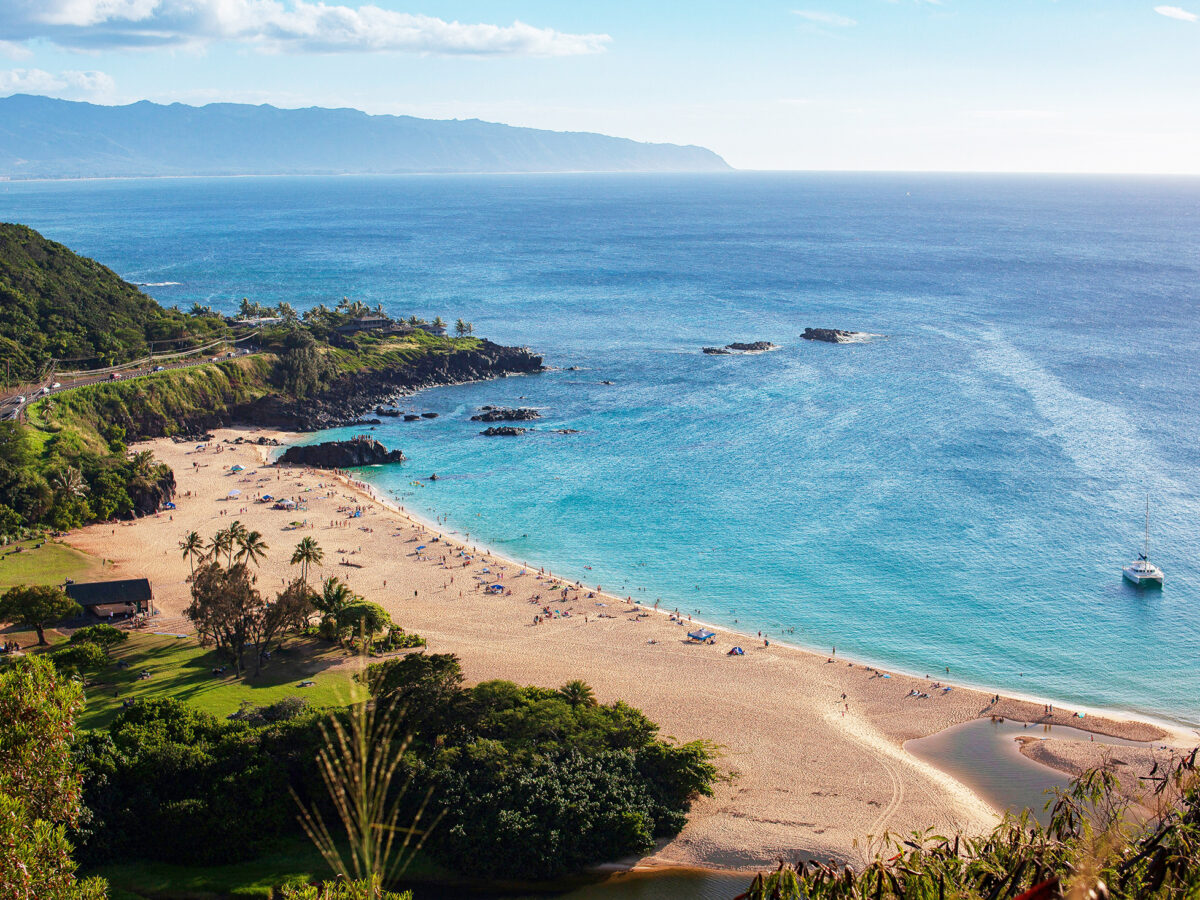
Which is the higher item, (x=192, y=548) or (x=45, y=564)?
(x=192, y=548)

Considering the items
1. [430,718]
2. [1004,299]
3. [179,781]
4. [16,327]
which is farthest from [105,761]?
[1004,299]

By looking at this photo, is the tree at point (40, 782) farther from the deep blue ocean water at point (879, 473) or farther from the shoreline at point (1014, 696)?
the deep blue ocean water at point (879, 473)

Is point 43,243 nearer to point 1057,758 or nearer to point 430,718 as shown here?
point 430,718

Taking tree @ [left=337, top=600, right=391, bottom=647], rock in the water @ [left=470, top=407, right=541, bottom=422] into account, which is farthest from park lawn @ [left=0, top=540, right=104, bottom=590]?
rock in the water @ [left=470, top=407, right=541, bottom=422]

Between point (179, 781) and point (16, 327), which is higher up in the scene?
point (16, 327)

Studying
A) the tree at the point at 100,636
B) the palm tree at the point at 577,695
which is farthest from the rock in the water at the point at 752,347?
the tree at the point at 100,636

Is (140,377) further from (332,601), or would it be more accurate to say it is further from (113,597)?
(332,601)

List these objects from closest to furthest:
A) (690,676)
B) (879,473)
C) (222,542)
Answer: (690,676) < (222,542) < (879,473)

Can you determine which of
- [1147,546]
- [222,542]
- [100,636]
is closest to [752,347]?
[1147,546]
